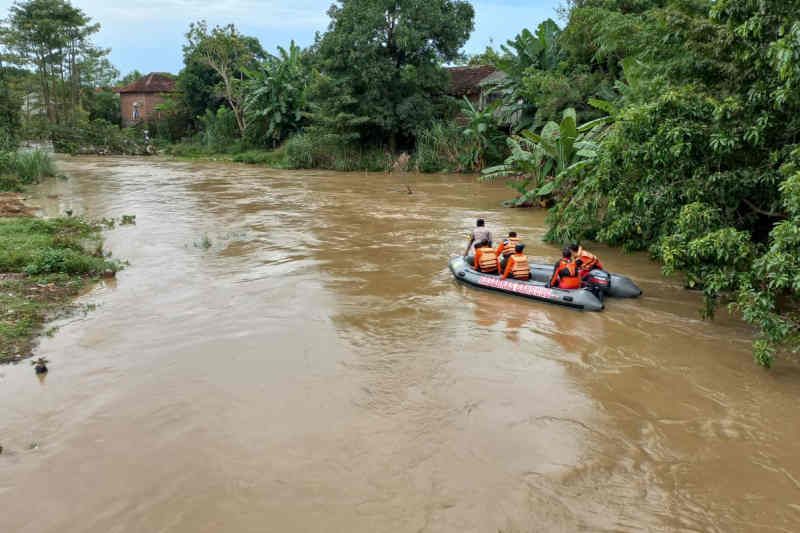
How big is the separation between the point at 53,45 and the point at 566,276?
1537 inches

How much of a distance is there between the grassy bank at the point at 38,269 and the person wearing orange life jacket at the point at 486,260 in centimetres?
584

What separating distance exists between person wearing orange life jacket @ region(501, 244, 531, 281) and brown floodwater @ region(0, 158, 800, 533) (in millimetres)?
505

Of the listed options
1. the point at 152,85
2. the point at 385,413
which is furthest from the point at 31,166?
the point at 152,85

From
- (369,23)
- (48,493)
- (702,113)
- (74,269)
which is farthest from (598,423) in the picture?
(369,23)

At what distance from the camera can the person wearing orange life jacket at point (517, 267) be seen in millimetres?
9523

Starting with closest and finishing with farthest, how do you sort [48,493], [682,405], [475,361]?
[48,493] → [682,405] → [475,361]

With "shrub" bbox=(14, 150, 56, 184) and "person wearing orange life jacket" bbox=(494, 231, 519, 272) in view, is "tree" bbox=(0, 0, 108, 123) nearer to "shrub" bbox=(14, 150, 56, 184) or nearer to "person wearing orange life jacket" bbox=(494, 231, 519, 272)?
"shrub" bbox=(14, 150, 56, 184)

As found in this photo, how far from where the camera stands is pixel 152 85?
4741cm

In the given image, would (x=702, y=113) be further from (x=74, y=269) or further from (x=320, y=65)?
(x=320, y=65)

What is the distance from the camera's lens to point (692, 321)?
831 centimetres

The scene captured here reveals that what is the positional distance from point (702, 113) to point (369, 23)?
69.8 feet

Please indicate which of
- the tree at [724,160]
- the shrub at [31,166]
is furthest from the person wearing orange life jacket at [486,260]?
the shrub at [31,166]

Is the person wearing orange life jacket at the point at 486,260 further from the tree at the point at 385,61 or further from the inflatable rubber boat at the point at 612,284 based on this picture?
the tree at the point at 385,61

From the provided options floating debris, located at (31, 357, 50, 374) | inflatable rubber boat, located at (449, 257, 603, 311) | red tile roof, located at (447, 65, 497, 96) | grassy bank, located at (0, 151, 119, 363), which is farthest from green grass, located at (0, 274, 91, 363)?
red tile roof, located at (447, 65, 497, 96)
